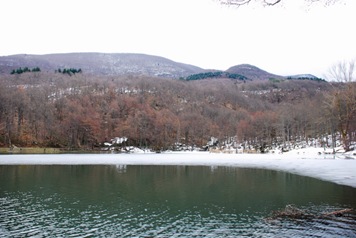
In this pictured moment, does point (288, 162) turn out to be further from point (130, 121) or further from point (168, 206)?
point (130, 121)

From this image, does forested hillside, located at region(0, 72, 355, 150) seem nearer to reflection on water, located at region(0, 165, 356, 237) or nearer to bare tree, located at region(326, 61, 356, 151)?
bare tree, located at region(326, 61, 356, 151)

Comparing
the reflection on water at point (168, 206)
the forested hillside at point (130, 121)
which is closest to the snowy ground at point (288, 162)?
the reflection on water at point (168, 206)

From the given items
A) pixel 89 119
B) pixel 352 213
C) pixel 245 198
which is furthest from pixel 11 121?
pixel 352 213

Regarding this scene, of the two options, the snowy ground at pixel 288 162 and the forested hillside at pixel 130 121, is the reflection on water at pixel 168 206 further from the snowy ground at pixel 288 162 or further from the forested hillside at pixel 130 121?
the forested hillside at pixel 130 121

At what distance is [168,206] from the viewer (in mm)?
18578

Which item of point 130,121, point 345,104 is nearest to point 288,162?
point 345,104

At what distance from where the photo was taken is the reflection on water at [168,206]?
44.4ft

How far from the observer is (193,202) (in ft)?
64.4

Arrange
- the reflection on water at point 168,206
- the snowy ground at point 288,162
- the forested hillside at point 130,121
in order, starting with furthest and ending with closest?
the forested hillside at point 130,121
the snowy ground at point 288,162
the reflection on water at point 168,206

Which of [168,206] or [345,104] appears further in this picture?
[345,104]

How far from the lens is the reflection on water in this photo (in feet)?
44.4

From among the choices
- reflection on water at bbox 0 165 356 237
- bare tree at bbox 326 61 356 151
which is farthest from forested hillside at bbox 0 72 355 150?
reflection on water at bbox 0 165 356 237

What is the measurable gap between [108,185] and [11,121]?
279ft

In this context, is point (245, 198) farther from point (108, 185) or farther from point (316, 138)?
point (316, 138)
